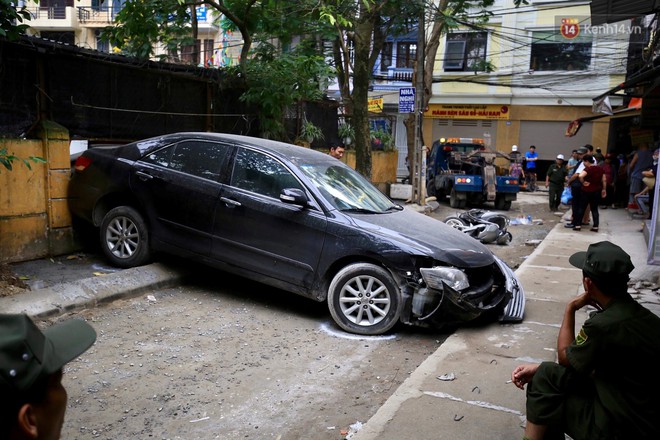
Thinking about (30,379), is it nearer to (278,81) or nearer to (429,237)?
(429,237)

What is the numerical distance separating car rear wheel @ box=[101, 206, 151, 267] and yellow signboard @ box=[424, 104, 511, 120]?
26193 millimetres

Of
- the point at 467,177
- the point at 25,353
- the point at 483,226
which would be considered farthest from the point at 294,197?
the point at 467,177

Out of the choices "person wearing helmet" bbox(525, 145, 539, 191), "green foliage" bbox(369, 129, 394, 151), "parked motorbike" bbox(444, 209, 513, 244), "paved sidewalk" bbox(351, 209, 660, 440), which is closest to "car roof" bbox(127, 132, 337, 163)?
"paved sidewalk" bbox(351, 209, 660, 440)

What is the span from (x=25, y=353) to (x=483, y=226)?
1019cm

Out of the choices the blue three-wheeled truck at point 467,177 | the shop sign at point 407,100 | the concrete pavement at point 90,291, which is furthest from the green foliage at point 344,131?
the concrete pavement at point 90,291

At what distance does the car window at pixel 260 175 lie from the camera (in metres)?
5.93

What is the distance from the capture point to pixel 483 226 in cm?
1085

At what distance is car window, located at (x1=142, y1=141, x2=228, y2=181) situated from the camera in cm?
630

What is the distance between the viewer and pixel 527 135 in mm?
29391

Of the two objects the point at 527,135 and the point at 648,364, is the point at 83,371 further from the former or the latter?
the point at 527,135

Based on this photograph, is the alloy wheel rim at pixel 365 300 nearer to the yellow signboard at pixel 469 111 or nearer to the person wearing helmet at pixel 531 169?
the person wearing helmet at pixel 531 169

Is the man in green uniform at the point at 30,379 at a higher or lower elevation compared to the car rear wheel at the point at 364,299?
higher

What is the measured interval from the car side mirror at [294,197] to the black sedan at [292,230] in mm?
12

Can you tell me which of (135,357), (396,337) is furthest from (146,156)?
Answer: (396,337)
